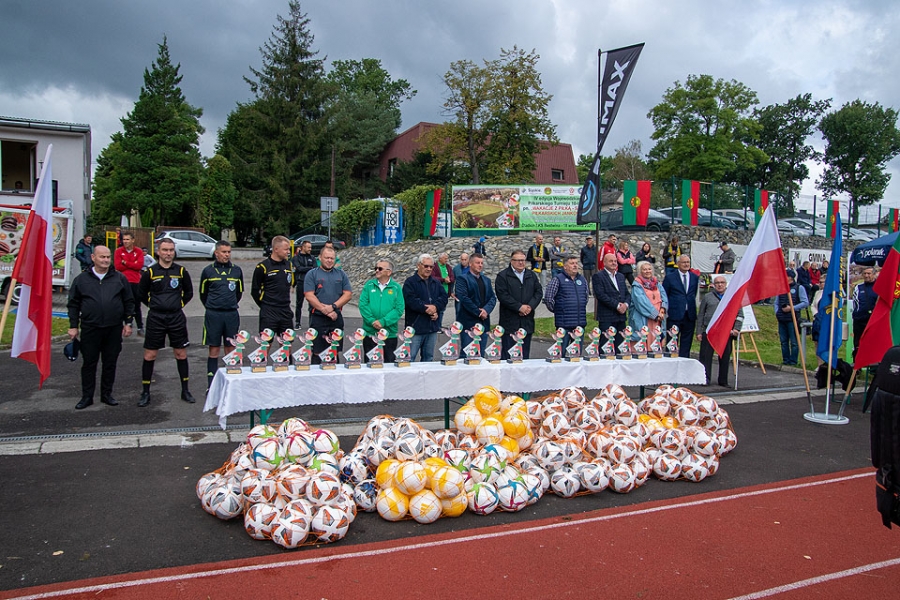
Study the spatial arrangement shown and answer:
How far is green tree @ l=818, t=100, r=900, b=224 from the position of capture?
60562mm

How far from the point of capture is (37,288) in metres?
5.31

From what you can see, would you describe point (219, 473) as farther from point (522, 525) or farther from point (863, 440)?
point (863, 440)

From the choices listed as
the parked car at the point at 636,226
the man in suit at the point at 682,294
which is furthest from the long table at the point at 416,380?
the parked car at the point at 636,226

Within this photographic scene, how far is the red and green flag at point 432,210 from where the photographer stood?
22.5 meters

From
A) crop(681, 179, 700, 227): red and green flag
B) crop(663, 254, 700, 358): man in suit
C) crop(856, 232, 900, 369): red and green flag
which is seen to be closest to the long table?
crop(856, 232, 900, 369): red and green flag

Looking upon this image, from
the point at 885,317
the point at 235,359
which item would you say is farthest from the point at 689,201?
the point at 235,359

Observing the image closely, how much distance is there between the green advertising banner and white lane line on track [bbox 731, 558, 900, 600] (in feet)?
62.7

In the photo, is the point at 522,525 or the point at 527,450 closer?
the point at 522,525

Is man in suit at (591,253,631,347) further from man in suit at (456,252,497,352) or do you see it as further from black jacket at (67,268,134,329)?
black jacket at (67,268,134,329)

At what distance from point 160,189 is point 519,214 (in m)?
21.8

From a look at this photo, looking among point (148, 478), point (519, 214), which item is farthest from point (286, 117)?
point (148, 478)

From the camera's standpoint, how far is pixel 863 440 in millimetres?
7176

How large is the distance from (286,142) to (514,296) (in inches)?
1330

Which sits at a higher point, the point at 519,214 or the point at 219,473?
the point at 519,214
